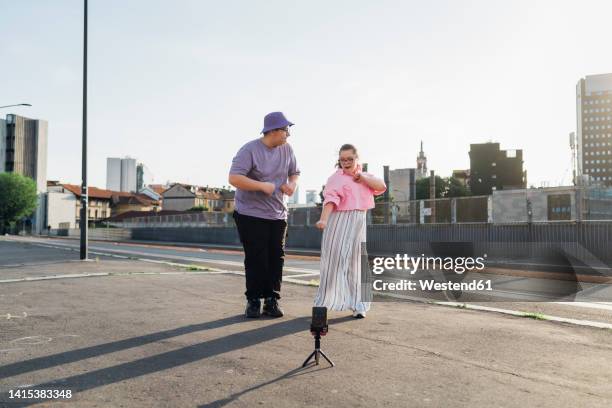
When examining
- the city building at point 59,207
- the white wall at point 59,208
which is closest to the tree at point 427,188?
the city building at point 59,207

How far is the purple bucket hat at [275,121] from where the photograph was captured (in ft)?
17.4

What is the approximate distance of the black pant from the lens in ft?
17.3

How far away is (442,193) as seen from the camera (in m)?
98.6

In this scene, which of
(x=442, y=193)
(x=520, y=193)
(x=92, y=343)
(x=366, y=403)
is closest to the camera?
(x=366, y=403)

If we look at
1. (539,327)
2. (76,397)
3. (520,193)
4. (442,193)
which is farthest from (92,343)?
(442,193)

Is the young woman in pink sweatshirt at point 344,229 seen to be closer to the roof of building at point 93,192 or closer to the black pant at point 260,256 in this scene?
the black pant at point 260,256

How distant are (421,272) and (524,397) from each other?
173 cm

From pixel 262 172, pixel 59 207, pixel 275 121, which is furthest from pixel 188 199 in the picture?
pixel 275 121

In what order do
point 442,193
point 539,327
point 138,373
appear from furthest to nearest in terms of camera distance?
point 442,193 → point 539,327 → point 138,373

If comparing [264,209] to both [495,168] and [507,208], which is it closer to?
[507,208]

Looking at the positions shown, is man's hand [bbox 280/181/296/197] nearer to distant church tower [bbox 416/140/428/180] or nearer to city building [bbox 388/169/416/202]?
city building [bbox 388/169/416/202]

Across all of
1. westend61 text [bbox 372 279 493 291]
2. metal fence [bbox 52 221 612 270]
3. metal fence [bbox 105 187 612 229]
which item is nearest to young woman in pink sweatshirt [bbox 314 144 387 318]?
westend61 text [bbox 372 279 493 291]

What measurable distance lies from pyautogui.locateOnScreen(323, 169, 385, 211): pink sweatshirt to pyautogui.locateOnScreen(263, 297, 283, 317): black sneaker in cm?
120

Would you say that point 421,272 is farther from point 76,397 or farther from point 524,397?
point 76,397
